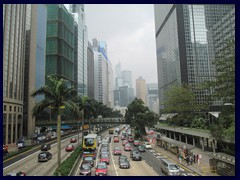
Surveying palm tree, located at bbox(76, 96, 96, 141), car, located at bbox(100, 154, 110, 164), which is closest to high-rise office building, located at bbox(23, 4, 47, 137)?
palm tree, located at bbox(76, 96, 96, 141)

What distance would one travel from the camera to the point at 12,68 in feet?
204

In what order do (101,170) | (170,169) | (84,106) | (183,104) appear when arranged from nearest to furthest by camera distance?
(101,170)
(170,169)
(84,106)
(183,104)

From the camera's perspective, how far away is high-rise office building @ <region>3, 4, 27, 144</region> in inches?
2281

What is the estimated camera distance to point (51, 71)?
345 ft

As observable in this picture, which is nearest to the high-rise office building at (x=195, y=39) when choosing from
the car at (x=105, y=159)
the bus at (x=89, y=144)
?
the bus at (x=89, y=144)

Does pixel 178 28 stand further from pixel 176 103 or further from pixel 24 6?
pixel 24 6

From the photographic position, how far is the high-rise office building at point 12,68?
57938mm

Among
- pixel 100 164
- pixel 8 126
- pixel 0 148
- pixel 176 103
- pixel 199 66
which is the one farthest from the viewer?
pixel 199 66

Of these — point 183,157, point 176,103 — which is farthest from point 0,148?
point 176,103

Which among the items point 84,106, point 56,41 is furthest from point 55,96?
point 56,41

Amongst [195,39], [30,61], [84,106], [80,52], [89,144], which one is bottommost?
[89,144]

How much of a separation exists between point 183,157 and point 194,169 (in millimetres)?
6353

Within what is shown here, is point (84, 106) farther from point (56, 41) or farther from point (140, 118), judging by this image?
point (56, 41)

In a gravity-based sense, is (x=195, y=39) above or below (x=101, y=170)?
above
